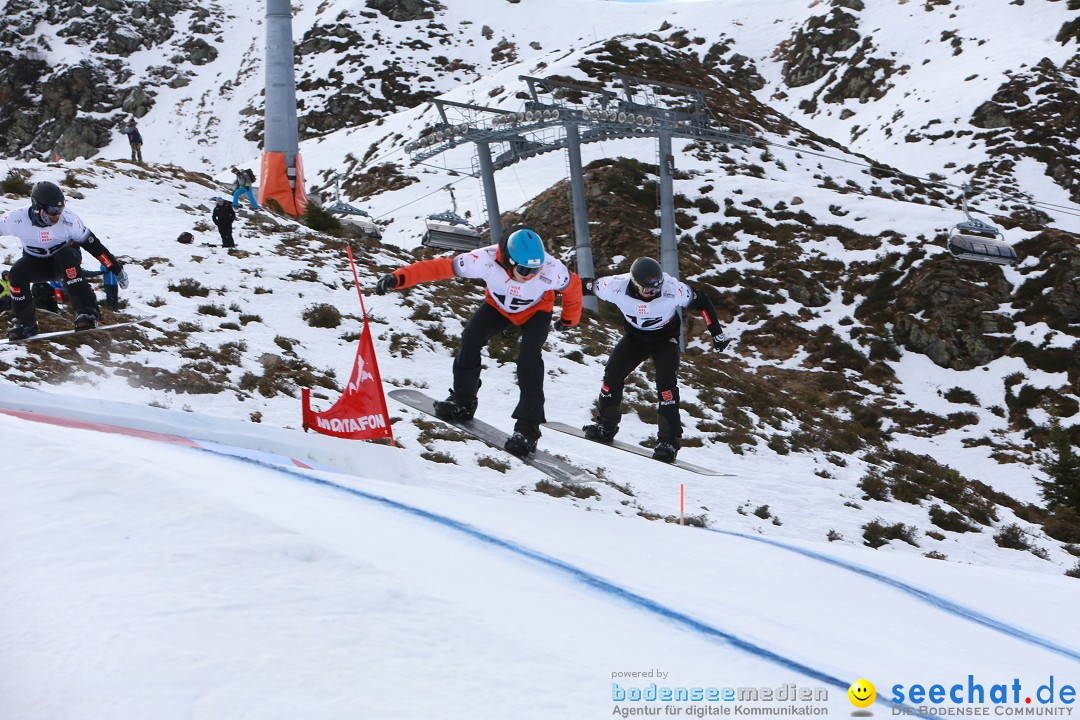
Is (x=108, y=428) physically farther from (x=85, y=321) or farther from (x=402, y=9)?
(x=402, y=9)

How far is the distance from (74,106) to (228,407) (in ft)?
236

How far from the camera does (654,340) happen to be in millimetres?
9422

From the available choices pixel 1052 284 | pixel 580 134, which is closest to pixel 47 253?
pixel 580 134

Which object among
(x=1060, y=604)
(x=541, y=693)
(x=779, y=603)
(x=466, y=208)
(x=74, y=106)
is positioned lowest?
(x=1060, y=604)

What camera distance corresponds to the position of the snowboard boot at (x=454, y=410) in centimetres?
833

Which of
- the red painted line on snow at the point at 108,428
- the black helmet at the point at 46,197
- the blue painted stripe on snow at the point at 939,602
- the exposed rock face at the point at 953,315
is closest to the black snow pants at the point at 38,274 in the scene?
the black helmet at the point at 46,197

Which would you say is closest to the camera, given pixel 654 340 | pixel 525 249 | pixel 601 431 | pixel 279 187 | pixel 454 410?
pixel 525 249

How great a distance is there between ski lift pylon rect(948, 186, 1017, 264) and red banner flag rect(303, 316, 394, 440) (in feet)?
77.9

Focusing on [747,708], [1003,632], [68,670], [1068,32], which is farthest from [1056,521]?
[1068,32]

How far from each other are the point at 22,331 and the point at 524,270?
22.4 ft

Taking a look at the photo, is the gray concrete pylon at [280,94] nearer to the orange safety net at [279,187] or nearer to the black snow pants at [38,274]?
the orange safety net at [279,187]

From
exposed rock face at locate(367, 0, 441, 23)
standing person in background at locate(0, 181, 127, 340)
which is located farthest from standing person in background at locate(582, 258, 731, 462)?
exposed rock face at locate(367, 0, 441, 23)

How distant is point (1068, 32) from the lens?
53875 mm

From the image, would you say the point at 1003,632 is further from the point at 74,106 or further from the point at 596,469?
the point at 74,106
